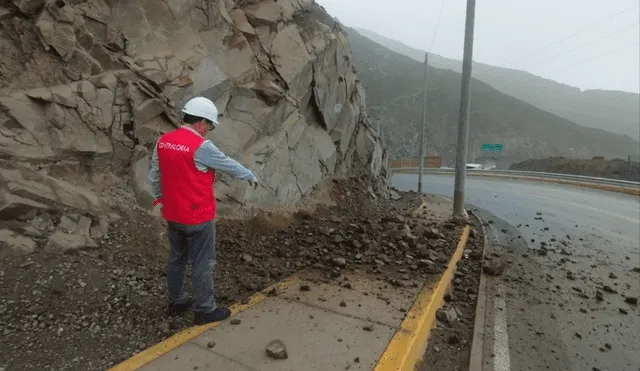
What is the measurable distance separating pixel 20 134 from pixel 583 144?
309 ft

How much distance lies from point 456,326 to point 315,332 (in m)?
1.71

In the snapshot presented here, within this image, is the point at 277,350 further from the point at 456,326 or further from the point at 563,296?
the point at 563,296

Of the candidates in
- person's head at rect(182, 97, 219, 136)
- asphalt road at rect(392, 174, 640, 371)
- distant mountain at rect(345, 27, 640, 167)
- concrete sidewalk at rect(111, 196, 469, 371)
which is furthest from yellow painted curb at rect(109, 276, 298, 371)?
distant mountain at rect(345, 27, 640, 167)

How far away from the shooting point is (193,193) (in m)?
3.32

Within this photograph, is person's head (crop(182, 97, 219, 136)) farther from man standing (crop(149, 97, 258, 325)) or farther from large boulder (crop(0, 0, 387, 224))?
large boulder (crop(0, 0, 387, 224))

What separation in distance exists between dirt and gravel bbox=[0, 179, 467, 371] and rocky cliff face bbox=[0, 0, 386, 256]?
44 cm

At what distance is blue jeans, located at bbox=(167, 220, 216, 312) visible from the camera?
3.41 meters

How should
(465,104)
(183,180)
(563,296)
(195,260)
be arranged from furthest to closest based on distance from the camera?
(465,104)
(563,296)
(195,260)
(183,180)

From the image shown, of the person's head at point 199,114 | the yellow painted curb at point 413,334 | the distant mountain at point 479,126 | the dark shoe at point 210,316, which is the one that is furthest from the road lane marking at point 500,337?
the distant mountain at point 479,126

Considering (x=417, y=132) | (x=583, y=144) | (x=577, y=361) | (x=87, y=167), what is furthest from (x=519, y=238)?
(x=583, y=144)

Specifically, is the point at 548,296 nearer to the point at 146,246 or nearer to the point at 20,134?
the point at 146,246

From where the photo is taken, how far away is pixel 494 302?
498 centimetres

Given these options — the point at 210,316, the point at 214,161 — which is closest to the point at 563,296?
the point at 210,316

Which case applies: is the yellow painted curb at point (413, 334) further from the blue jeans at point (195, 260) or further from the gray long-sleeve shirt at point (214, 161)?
the gray long-sleeve shirt at point (214, 161)
